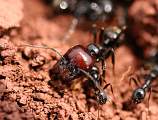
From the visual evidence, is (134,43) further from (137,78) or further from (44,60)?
(44,60)

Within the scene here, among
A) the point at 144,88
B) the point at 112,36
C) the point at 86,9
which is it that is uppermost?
the point at 86,9

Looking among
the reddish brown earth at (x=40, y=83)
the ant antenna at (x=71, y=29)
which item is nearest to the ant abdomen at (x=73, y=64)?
the reddish brown earth at (x=40, y=83)

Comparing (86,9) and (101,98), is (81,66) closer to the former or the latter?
(101,98)

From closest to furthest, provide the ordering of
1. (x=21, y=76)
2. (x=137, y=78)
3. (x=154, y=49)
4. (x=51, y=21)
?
(x=21, y=76) < (x=137, y=78) < (x=154, y=49) < (x=51, y=21)

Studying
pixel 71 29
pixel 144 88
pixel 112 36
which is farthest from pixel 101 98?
pixel 71 29

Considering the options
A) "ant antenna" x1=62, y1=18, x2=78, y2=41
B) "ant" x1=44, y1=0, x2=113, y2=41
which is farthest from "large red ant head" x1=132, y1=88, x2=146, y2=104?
"ant" x1=44, y1=0, x2=113, y2=41

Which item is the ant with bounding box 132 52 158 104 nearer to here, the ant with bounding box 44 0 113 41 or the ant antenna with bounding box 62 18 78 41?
the ant with bounding box 44 0 113 41

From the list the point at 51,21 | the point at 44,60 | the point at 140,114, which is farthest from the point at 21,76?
the point at 51,21
